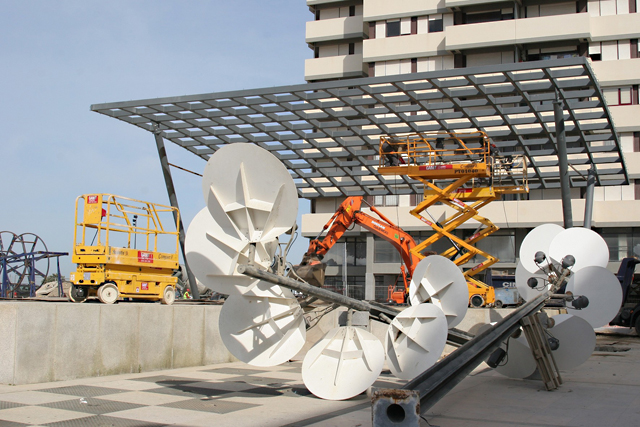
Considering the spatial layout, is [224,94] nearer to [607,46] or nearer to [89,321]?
[89,321]

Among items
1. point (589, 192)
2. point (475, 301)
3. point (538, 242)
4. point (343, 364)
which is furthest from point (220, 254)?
point (589, 192)

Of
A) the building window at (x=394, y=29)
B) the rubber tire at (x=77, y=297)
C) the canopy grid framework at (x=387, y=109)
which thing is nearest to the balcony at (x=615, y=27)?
the building window at (x=394, y=29)

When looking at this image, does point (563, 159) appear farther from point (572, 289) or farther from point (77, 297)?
point (77, 297)

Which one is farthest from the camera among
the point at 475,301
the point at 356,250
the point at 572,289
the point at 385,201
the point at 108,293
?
the point at 356,250

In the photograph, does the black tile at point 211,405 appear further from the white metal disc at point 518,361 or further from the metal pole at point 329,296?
the white metal disc at point 518,361

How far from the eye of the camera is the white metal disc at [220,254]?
30.3ft

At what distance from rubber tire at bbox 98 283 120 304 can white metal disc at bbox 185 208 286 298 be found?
757 cm

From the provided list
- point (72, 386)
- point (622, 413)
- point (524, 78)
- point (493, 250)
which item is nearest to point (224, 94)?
point (524, 78)

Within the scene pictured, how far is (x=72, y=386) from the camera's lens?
35.3 ft

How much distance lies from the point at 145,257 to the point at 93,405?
8.60m

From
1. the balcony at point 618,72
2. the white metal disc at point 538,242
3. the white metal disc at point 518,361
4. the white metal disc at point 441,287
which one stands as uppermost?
the balcony at point 618,72

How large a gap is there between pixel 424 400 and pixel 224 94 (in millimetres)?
19113

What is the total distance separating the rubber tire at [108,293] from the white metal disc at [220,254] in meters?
7.57

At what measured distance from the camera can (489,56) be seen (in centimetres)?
4431
